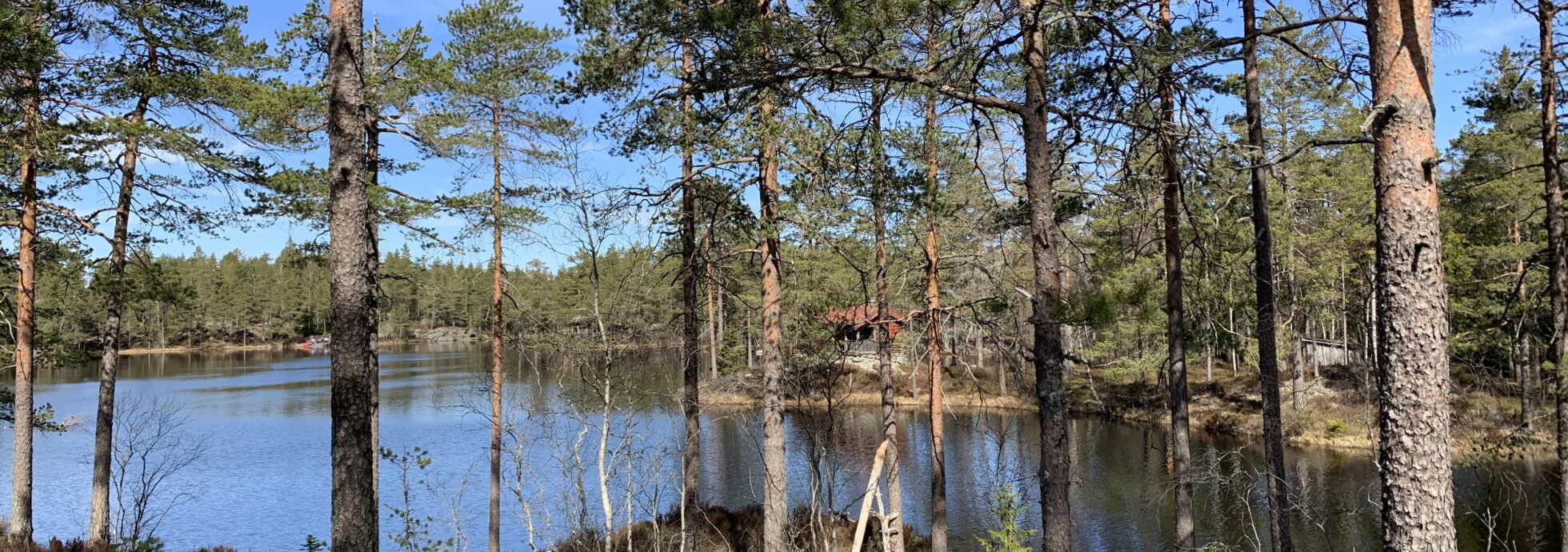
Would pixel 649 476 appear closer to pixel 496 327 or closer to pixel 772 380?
pixel 772 380

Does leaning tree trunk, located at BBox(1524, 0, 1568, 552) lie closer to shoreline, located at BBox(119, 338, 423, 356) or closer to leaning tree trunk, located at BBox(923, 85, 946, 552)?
leaning tree trunk, located at BBox(923, 85, 946, 552)

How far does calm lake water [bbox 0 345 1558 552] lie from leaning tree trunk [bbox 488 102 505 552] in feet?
1.69

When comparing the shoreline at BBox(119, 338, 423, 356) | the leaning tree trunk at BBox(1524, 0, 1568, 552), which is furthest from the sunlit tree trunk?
the shoreline at BBox(119, 338, 423, 356)

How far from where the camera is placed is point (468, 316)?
86.1 m

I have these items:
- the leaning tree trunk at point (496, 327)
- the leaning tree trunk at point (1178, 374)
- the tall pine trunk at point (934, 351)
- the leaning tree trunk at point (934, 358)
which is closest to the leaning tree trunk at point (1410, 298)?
the leaning tree trunk at point (1178, 374)

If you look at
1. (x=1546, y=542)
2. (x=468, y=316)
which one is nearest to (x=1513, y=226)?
(x=1546, y=542)

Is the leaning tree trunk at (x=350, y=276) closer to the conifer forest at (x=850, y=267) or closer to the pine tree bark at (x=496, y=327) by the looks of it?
the conifer forest at (x=850, y=267)

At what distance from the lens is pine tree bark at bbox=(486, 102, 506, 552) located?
12930 mm

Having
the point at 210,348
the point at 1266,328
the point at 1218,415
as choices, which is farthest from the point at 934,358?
the point at 210,348

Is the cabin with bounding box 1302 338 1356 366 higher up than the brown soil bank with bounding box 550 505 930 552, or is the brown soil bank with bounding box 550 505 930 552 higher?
the cabin with bounding box 1302 338 1356 366

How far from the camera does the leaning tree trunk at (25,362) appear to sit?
10734mm

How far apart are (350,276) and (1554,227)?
38.5 ft

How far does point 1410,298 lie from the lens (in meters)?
3.93

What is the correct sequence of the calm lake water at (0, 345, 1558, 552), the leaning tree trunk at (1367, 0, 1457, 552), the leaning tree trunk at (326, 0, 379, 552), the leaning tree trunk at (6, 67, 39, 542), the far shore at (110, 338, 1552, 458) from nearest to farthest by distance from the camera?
the leaning tree trunk at (1367, 0, 1457, 552) → the leaning tree trunk at (326, 0, 379, 552) → the leaning tree trunk at (6, 67, 39, 542) → the calm lake water at (0, 345, 1558, 552) → the far shore at (110, 338, 1552, 458)
